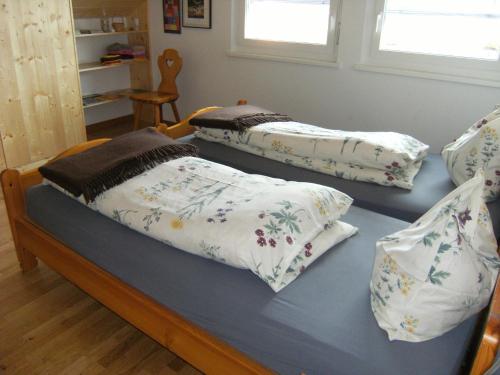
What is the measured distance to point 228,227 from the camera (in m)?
1.48

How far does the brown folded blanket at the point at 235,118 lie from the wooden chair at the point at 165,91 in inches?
51.4

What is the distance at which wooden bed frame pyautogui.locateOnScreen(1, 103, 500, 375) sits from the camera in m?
1.09

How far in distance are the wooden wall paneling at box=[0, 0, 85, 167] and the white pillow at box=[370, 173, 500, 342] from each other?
294 centimetres

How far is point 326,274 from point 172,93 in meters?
3.09

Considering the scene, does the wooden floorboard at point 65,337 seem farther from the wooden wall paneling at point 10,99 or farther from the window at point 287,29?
the window at point 287,29

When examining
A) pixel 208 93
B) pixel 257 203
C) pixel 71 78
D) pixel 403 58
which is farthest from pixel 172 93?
pixel 257 203

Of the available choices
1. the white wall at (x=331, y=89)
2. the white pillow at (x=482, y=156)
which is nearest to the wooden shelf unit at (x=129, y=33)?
the white wall at (x=331, y=89)

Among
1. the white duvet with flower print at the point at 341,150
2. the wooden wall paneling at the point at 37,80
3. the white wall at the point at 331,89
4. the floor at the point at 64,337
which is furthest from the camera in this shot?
the wooden wall paneling at the point at 37,80

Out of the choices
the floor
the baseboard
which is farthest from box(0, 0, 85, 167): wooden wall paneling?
the floor

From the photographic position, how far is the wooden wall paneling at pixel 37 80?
3061 millimetres

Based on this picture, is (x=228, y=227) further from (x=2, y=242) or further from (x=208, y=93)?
(x=208, y=93)

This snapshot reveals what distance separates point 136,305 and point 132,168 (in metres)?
0.61

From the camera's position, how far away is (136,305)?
5.26 feet

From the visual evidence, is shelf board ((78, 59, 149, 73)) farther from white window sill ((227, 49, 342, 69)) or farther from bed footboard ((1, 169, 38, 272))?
bed footboard ((1, 169, 38, 272))
